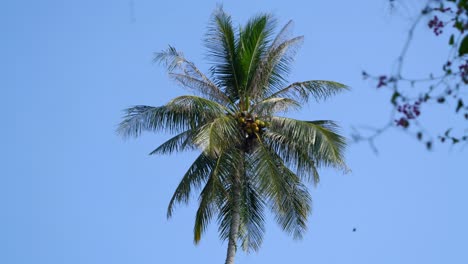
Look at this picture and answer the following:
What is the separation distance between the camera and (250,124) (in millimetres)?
19734

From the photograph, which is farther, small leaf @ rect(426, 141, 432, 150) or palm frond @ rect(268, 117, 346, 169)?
palm frond @ rect(268, 117, 346, 169)

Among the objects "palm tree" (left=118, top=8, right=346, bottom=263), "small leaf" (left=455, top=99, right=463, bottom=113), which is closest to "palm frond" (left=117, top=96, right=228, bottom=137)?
"palm tree" (left=118, top=8, right=346, bottom=263)

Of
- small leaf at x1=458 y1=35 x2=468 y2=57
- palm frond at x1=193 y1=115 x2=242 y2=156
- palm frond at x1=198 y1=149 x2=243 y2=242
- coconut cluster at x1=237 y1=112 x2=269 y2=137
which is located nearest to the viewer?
small leaf at x1=458 y1=35 x2=468 y2=57

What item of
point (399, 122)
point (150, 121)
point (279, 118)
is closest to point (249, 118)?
point (279, 118)

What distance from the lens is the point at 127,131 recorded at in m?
19.8

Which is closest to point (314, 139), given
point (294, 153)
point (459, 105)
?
point (294, 153)

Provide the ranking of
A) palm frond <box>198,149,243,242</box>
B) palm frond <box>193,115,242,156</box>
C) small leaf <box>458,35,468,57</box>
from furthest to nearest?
palm frond <box>198,149,243,242</box> < palm frond <box>193,115,242,156</box> < small leaf <box>458,35,468,57</box>

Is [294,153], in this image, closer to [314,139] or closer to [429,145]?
[314,139]

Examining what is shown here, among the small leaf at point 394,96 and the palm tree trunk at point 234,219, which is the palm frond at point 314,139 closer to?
the palm tree trunk at point 234,219

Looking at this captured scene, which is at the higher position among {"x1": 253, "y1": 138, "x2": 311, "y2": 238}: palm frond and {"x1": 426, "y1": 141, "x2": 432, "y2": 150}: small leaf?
{"x1": 253, "y1": 138, "x2": 311, "y2": 238}: palm frond

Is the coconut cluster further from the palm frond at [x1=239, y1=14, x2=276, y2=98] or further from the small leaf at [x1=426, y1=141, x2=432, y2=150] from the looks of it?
the small leaf at [x1=426, y1=141, x2=432, y2=150]

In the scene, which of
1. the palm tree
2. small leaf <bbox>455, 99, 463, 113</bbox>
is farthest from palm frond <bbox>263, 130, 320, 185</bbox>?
small leaf <bbox>455, 99, 463, 113</bbox>

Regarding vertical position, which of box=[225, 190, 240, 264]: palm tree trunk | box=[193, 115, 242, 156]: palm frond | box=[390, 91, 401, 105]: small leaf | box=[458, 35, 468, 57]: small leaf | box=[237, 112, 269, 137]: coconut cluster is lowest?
box=[390, 91, 401, 105]: small leaf

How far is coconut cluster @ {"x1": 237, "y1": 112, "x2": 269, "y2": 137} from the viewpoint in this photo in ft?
64.6
